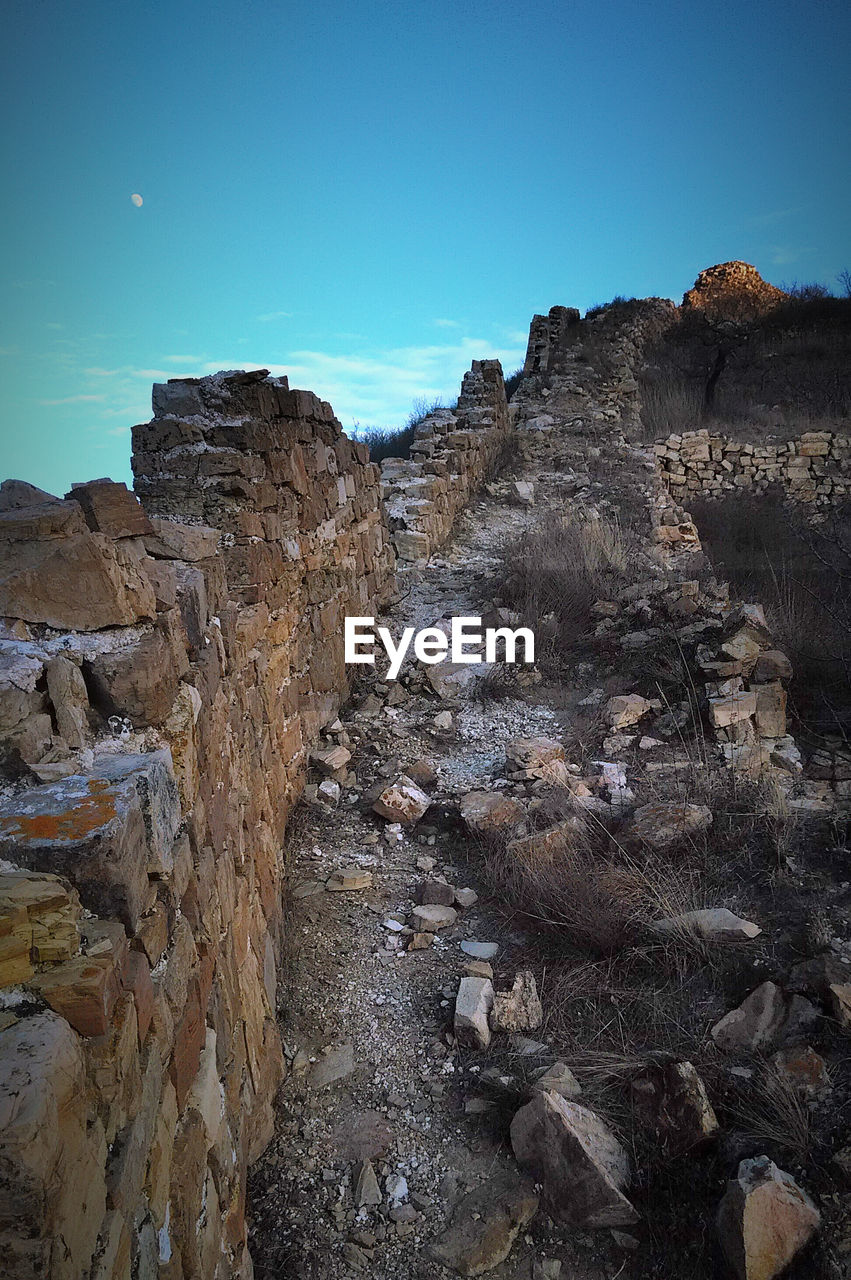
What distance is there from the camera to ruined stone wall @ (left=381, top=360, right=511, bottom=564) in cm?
896

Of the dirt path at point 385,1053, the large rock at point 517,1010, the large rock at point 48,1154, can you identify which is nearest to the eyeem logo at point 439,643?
the dirt path at point 385,1053

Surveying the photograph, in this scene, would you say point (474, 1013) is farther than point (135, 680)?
Yes

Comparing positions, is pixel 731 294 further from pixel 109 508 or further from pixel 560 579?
pixel 109 508

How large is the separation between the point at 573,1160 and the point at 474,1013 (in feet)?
2.23

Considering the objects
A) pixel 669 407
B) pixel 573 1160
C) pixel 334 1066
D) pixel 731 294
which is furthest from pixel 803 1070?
pixel 731 294

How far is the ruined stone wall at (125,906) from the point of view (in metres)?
1.12

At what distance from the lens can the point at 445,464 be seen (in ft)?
33.9

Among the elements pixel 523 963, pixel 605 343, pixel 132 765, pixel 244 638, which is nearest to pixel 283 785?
pixel 244 638

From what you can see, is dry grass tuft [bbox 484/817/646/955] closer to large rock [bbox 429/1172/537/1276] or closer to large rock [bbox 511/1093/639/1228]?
large rock [bbox 511/1093/639/1228]

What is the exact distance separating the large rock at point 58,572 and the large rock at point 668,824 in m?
2.73

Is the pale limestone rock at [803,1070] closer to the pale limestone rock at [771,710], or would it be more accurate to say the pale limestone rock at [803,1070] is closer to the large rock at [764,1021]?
the large rock at [764,1021]

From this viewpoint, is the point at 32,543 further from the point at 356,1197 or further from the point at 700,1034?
the point at 700,1034

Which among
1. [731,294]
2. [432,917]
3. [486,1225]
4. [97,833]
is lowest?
[486,1225]

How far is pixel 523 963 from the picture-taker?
325 cm
